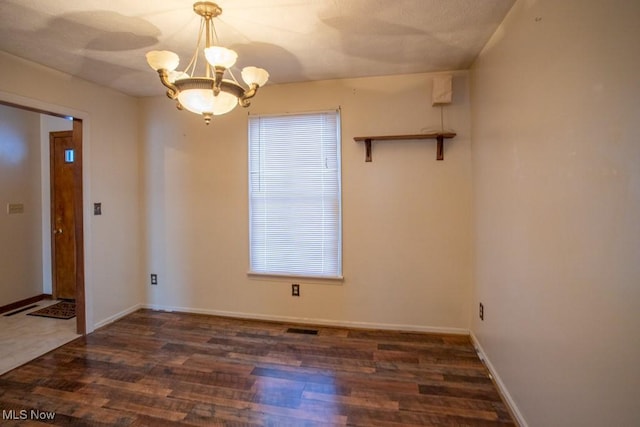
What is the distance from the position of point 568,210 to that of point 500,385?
1415mm

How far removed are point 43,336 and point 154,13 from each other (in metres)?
3.10

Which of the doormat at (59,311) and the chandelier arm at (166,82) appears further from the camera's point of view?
the doormat at (59,311)

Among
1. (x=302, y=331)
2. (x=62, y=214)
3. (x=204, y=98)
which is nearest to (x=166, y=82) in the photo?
(x=204, y=98)

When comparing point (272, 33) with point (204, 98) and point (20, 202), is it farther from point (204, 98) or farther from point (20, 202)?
point (20, 202)

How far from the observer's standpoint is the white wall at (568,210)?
106cm

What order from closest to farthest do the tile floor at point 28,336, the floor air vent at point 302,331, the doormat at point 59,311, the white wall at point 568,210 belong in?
the white wall at point 568,210, the tile floor at point 28,336, the floor air vent at point 302,331, the doormat at point 59,311

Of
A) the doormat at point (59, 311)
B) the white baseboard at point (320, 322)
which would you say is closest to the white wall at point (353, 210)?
the white baseboard at point (320, 322)

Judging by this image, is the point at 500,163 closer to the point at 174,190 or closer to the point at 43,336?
the point at 174,190

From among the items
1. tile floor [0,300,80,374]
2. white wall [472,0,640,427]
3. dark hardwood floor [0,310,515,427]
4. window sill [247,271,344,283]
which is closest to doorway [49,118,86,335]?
tile floor [0,300,80,374]

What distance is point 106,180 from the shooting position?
11.0 ft

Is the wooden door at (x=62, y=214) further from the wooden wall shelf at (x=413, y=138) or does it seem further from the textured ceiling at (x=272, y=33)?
the wooden wall shelf at (x=413, y=138)

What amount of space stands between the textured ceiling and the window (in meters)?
0.58

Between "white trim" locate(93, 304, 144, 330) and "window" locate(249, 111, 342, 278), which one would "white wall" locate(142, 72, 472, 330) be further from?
"white trim" locate(93, 304, 144, 330)

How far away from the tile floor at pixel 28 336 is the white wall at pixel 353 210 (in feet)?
3.39
